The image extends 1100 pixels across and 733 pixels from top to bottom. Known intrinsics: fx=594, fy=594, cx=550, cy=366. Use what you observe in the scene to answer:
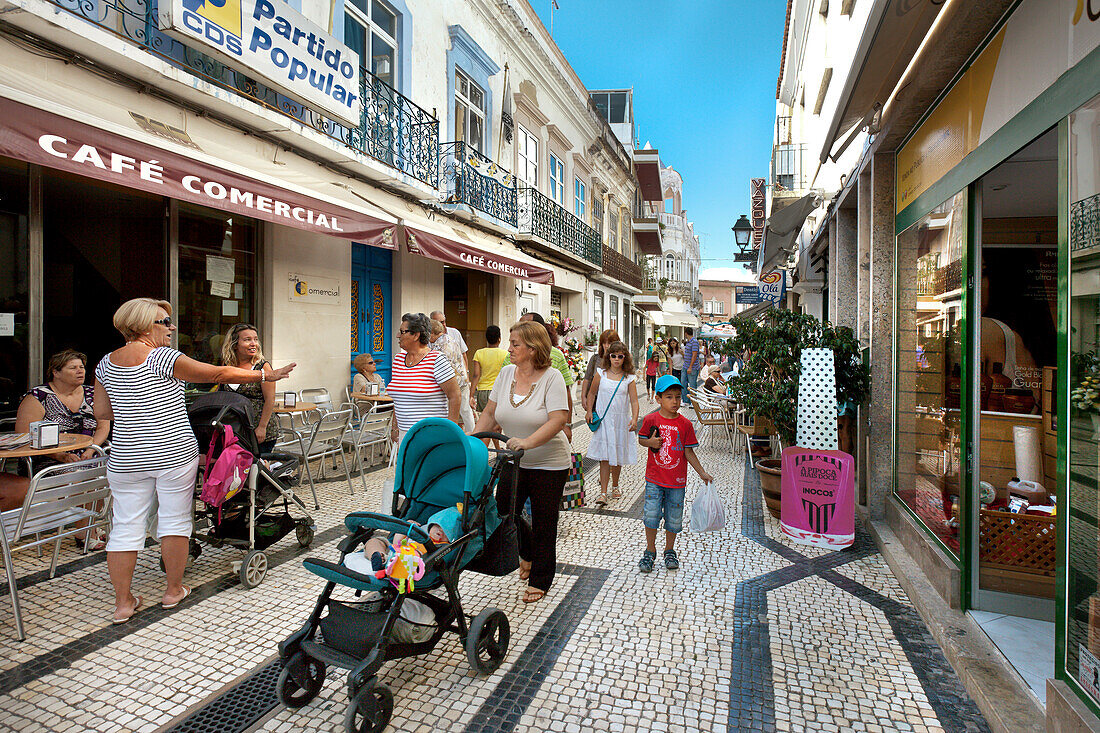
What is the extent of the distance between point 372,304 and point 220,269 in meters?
3.04

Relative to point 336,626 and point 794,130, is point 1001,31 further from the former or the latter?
point 794,130

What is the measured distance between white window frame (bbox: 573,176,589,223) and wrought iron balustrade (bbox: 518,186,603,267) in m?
0.80

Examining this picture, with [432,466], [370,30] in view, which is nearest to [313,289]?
[370,30]

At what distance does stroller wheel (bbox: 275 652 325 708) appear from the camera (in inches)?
98.9

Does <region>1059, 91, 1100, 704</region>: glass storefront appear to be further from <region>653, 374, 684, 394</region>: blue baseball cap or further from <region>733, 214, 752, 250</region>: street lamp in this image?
<region>733, 214, 752, 250</region>: street lamp

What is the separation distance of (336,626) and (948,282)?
167 inches

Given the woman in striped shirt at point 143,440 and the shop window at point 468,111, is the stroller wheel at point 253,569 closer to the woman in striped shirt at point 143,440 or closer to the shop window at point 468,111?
the woman in striped shirt at point 143,440

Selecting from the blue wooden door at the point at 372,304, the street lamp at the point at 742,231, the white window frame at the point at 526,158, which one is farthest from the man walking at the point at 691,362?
→ the blue wooden door at the point at 372,304

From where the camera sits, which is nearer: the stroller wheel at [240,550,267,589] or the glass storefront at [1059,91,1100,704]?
the glass storefront at [1059,91,1100,704]

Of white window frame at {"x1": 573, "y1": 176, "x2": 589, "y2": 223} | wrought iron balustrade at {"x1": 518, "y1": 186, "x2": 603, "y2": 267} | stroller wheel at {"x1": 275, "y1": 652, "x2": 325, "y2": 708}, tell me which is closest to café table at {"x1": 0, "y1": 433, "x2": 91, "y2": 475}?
stroller wheel at {"x1": 275, "y1": 652, "x2": 325, "y2": 708}

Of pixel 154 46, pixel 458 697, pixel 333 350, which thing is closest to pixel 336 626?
pixel 458 697

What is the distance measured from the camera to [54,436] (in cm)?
373

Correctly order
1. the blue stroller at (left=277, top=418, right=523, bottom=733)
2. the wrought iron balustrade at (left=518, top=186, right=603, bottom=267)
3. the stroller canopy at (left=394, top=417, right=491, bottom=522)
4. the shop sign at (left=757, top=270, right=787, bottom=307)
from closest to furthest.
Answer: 1. the blue stroller at (left=277, top=418, right=523, bottom=733)
2. the stroller canopy at (left=394, top=417, right=491, bottom=522)
3. the wrought iron balustrade at (left=518, top=186, right=603, bottom=267)
4. the shop sign at (left=757, top=270, right=787, bottom=307)

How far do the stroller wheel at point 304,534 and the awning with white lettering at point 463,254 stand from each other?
418 centimetres
